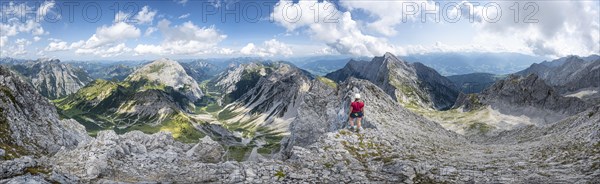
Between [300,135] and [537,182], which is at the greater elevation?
[537,182]

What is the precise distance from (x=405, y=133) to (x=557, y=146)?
15061mm

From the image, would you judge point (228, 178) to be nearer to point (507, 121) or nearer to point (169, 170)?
point (169, 170)

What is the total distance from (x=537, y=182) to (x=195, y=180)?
19720mm

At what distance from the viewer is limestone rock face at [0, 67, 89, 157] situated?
203ft

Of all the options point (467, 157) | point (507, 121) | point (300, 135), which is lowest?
point (507, 121)

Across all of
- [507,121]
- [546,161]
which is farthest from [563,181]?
[507,121]

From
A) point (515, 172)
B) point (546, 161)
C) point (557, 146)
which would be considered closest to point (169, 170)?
point (515, 172)

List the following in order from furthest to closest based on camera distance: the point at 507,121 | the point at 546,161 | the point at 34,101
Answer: the point at 507,121
the point at 34,101
the point at 546,161

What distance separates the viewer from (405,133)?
1658 inches

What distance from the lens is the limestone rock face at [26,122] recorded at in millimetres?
62003

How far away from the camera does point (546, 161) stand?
2522cm

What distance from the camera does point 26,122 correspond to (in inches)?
2901

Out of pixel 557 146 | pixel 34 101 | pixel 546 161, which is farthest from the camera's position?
pixel 34 101

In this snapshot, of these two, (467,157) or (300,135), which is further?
(300,135)
